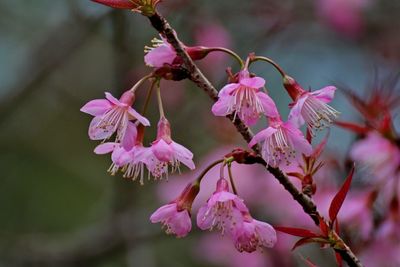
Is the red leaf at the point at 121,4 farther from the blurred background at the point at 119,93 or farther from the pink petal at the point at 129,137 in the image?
the blurred background at the point at 119,93

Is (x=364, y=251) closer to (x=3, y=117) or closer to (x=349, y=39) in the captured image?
(x=3, y=117)

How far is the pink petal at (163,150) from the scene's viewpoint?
50.7 inches

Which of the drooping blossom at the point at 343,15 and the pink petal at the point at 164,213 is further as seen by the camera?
the drooping blossom at the point at 343,15

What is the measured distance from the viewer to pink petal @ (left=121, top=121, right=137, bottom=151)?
1.29 meters

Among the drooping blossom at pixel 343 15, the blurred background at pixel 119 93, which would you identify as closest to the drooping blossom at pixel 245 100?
the blurred background at pixel 119 93

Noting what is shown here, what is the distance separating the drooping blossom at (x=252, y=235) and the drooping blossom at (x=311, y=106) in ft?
0.61

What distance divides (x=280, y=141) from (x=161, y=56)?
250mm

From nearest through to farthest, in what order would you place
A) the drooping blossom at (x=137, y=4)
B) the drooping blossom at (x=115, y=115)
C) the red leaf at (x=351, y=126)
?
1. the drooping blossom at (x=137, y=4)
2. the drooping blossom at (x=115, y=115)
3. the red leaf at (x=351, y=126)

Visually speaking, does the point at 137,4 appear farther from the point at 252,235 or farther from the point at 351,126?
the point at 351,126

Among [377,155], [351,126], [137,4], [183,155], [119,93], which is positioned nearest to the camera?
[137,4]

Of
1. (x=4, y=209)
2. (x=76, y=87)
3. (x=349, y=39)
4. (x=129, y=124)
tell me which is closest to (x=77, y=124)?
(x=76, y=87)

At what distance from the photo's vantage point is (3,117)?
3.72 m

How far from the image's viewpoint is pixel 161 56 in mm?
1296

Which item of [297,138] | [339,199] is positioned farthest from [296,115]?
[339,199]
